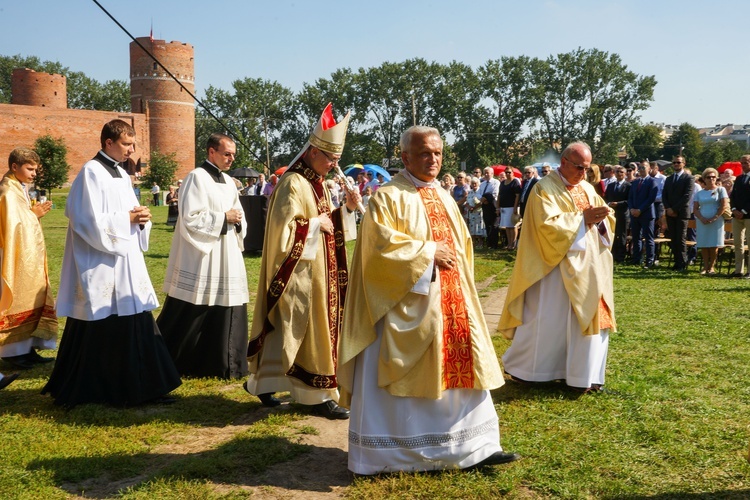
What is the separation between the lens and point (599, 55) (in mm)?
71250

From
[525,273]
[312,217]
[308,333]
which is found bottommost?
[308,333]

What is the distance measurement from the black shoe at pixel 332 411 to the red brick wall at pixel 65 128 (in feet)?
158

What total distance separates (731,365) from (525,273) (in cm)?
231

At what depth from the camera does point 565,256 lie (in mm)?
5430

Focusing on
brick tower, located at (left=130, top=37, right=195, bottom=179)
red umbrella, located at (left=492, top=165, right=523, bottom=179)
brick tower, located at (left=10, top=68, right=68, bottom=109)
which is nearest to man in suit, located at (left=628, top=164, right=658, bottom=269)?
red umbrella, located at (left=492, top=165, right=523, bottom=179)

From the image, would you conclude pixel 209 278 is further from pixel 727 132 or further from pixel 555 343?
pixel 727 132

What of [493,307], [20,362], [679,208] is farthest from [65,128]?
[20,362]

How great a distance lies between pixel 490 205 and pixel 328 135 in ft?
40.9

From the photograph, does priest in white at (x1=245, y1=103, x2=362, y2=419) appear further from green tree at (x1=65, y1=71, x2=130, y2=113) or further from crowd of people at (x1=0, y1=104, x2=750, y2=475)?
green tree at (x1=65, y1=71, x2=130, y2=113)

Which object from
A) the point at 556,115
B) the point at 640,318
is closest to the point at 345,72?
the point at 556,115

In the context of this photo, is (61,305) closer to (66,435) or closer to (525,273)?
(66,435)

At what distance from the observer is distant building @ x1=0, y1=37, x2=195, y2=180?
51750 mm

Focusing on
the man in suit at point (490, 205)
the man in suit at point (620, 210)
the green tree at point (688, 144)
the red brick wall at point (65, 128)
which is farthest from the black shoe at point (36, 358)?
the green tree at point (688, 144)

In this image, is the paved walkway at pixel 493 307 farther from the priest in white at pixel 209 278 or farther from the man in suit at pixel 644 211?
the man in suit at pixel 644 211
